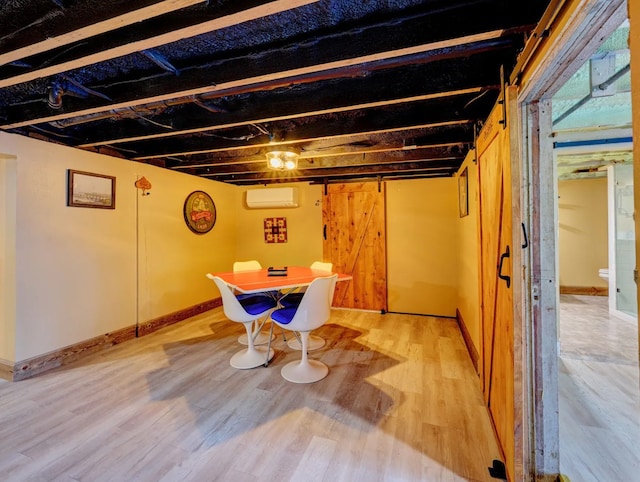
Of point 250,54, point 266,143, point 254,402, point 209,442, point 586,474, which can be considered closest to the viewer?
point 586,474

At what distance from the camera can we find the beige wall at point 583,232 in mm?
5246

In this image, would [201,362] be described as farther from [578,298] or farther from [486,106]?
[578,298]

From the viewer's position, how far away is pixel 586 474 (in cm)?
148

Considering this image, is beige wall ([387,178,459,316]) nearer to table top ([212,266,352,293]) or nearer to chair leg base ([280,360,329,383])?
table top ([212,266,352,293])

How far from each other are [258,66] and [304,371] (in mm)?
2387

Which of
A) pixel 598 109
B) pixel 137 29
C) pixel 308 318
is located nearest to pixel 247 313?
pixel 308 318

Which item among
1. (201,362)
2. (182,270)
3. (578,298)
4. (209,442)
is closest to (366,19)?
(209,442)

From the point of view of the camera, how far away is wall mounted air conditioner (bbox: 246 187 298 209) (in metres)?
4.77

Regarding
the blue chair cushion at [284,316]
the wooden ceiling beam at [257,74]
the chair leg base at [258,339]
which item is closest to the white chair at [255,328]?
the chair leg base at [258,339]

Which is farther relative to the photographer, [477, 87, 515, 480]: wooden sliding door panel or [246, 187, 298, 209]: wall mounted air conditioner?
[246, 187, 298, 209]: wall mounted air conditioner

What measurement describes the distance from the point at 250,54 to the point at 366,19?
677mm

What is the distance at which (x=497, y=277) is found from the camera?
1722 mm

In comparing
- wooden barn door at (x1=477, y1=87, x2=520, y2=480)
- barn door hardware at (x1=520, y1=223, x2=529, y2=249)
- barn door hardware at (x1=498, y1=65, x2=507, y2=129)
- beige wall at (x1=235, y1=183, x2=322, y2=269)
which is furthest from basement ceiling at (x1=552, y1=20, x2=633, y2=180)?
beige wall at (x1=235, y1=183, x2=322, y2=269)

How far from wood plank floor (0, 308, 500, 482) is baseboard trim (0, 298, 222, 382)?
0.13 m
